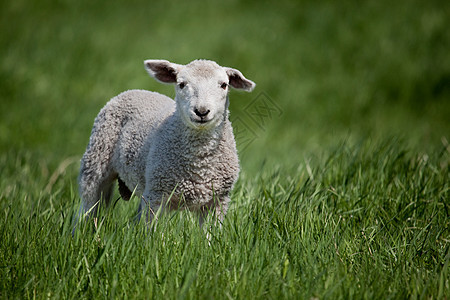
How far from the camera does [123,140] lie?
4.04 m

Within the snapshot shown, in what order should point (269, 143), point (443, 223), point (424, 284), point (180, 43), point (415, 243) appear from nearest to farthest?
point (424, 284), point (415, 243), point (443, 223), point (269, 143), point (180, 43)

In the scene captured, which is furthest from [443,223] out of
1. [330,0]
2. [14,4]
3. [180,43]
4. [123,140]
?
[14,4]

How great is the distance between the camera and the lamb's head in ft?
11.2

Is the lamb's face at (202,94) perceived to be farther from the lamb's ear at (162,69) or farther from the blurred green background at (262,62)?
the blurred green background at (262,62)

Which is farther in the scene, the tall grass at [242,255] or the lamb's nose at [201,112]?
the lamb's nose at [201,112]

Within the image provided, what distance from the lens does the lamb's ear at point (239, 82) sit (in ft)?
12.3

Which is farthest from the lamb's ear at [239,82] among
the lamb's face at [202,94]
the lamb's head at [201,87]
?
the lamb's face at [202,94]

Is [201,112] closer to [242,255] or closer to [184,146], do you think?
[184,146]

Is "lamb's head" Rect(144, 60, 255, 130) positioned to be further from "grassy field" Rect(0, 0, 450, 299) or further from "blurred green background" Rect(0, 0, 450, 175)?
"blurred green background" Rect(0, 0, 450, 175)

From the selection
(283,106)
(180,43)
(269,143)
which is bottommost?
(269,143)

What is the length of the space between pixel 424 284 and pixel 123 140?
94.0 inches

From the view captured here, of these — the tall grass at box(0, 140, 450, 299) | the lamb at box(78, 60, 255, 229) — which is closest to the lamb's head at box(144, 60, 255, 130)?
the lamb at box(78, 60, 255, 229)

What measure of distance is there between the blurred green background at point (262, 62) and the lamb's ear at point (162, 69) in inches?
191

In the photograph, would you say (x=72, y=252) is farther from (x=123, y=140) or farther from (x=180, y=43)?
(x=180, y=43)
